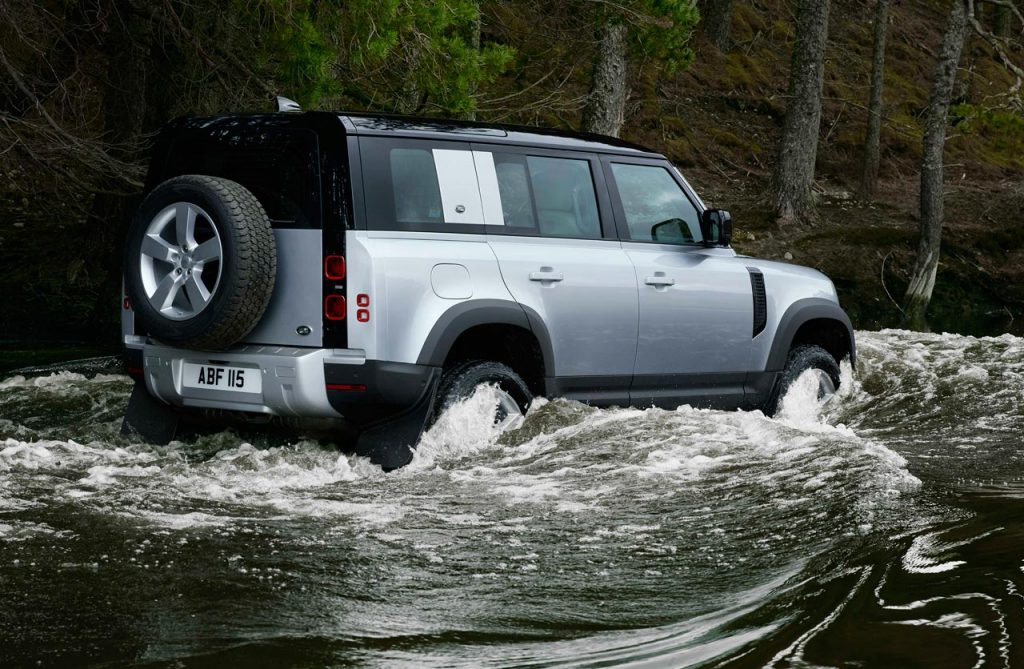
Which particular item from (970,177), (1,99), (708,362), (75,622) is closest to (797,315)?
(708,362)

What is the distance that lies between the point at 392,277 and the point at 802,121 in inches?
607

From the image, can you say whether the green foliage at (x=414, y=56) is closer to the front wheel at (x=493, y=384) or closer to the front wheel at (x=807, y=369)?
the front wheel at (x=807, y=369)

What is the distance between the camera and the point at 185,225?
250 inches

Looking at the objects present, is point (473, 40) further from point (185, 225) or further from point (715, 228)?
point (185, 225)

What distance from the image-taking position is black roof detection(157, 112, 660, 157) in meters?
6.48

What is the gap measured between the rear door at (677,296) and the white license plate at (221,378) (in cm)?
227

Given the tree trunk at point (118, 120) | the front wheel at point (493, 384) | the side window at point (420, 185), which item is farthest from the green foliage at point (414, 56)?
the front wheel at point (493, 384)

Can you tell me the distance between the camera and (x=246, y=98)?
1209cm

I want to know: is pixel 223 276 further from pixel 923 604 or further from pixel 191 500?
pixel 923 604

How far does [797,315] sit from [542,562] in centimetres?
396

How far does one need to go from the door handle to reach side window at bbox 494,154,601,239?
24 cm

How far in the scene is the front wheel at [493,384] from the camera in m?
6.67

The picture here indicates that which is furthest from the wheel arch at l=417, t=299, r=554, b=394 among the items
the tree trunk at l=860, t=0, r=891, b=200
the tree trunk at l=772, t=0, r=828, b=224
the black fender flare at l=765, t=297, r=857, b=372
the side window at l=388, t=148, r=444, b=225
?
the tree trunk at l=860, t=0, r=891, b=200

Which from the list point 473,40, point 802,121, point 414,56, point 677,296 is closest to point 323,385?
point 677,296
